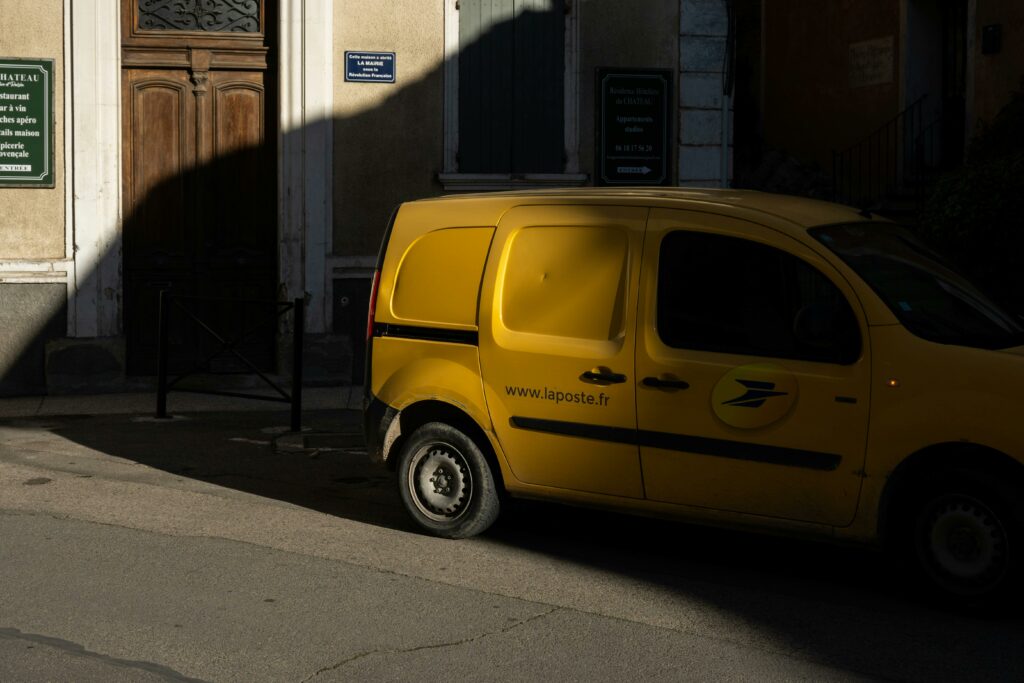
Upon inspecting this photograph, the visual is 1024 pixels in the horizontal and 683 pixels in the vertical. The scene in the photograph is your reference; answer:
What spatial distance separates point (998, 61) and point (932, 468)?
44.4ft

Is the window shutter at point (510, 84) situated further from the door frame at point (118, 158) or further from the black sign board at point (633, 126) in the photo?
the door frame at point (118, 158)

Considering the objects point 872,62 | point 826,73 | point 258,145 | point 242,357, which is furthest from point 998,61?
point 242,357

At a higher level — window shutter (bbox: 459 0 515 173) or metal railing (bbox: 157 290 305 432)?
window shutter (bbox: 459 0 515 173)

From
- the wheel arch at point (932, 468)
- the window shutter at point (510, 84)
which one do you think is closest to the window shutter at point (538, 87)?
the window shutter at point (510, 84)

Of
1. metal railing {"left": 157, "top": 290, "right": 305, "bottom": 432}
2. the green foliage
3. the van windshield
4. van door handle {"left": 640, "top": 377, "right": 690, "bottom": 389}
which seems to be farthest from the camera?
the green foliage

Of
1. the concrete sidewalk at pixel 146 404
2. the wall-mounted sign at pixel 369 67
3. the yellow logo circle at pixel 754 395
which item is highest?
the wall-mounted sign at pixel 369 67

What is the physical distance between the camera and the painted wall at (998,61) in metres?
17.9

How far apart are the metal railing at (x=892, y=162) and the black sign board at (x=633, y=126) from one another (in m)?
6.74

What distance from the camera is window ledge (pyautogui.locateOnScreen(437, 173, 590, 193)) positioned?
13.6 m

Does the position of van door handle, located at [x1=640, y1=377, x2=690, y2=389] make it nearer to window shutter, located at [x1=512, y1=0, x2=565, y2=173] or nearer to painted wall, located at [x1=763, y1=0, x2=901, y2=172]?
window shutter, located at [x1=512, y1=0, x2=565, y2=173]

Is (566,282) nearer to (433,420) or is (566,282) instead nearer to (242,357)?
(433,420)

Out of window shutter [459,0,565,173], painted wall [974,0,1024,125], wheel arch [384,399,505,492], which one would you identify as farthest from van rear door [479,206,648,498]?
painted wall [974,0,1024,125]

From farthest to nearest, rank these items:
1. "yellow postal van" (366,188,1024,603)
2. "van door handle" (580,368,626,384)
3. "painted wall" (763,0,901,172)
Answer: "painted wall" (763,0,901,172), "van door handle" (580,368,626,384), "yellow postal van" (366,188,1024,603)

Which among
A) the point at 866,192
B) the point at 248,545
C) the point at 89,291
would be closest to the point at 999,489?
the point at 248,545
